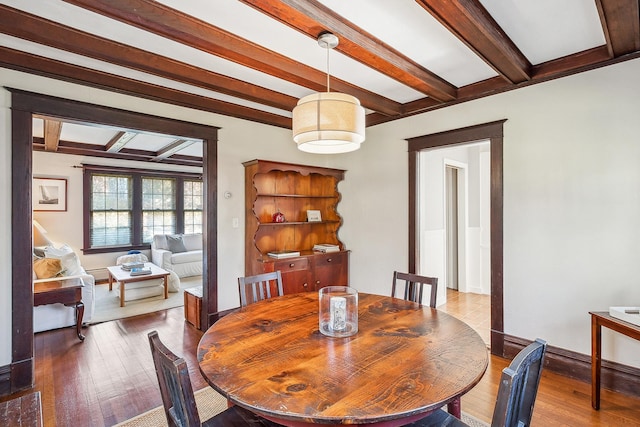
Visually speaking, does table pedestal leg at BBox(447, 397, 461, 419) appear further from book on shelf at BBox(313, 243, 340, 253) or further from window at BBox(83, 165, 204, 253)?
window at BBox(83, 165, 204, 253)

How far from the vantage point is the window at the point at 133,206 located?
20.6 ft

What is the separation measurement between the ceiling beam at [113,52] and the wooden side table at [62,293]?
243 centimetres

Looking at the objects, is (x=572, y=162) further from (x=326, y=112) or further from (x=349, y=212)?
(x=349, y=212)

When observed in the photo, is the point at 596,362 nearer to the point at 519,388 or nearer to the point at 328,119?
the point at 519,388

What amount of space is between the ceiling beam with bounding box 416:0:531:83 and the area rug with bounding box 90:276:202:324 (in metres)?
4.65

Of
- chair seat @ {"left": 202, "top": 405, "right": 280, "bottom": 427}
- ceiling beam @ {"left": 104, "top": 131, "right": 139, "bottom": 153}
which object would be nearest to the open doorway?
chair seat @ {"left": 202, "top": 405, "right": 280, "bottom": 427}

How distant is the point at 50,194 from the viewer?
579 centimetres

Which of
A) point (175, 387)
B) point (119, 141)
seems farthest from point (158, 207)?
point (175, 387)

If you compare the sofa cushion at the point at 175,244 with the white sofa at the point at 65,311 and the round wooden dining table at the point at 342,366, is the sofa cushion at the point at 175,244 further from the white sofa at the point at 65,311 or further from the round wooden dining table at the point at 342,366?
the round wooden dining table at the point at 342,366

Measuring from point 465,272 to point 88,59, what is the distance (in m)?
5.56

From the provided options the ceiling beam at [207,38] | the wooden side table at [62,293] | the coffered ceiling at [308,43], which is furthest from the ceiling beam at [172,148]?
the ceiling beam at [207,38]

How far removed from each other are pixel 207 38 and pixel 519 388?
8.00 feet

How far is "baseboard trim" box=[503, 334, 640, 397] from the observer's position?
7.61 ft

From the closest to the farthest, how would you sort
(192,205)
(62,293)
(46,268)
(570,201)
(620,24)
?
(620,24)
(570,201)
(62,293)
(46,268)
(192,205)
